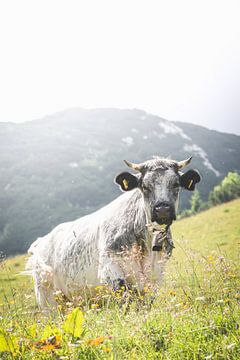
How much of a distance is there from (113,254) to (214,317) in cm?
319

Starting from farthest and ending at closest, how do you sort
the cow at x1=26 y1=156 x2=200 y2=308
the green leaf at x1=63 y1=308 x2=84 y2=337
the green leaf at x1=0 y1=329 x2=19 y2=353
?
the cow at x1=26 y1=156 x2=200 y2=308, the green leaf at x1=63 y1=308 x2=84 y2=337, the green leaf at x1=0 y1=329 x2=19 y2=353

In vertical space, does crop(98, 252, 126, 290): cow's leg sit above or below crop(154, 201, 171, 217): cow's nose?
below

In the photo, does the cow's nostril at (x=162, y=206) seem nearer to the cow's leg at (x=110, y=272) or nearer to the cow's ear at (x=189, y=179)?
the cow's ear at (x=189, y=179)

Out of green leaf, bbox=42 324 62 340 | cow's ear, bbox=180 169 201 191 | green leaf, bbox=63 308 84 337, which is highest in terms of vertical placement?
cow's ear, bbox=180 169 201 191

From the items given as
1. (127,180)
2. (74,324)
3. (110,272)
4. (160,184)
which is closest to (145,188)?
(160,184)

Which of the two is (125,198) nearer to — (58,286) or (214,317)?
(58,286)

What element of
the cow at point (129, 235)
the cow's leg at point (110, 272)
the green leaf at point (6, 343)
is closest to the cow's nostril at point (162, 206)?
the cow at point (129, 235)

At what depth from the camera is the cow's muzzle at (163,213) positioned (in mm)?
5594

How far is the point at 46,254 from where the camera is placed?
8828 mm

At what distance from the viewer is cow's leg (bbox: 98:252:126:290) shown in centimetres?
596

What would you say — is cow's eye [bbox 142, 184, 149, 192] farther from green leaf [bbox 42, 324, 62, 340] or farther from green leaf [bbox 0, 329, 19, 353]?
green leaf [bbox 0, 329, 19, 353]

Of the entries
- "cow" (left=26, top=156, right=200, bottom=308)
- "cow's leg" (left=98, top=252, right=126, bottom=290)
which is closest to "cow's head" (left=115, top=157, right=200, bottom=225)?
"cow" (left=26, top=156, right=200, bottom=308)

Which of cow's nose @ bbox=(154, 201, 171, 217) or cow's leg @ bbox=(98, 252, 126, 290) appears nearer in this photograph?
cow's nose @ bbox=(154, 201, 171, 217)

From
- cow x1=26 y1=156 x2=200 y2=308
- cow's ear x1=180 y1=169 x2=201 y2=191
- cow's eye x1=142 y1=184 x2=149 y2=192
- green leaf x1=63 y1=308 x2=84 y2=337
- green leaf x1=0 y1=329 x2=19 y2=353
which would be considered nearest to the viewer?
green leaf x1=0 y1=329 x2=19 y2=353
